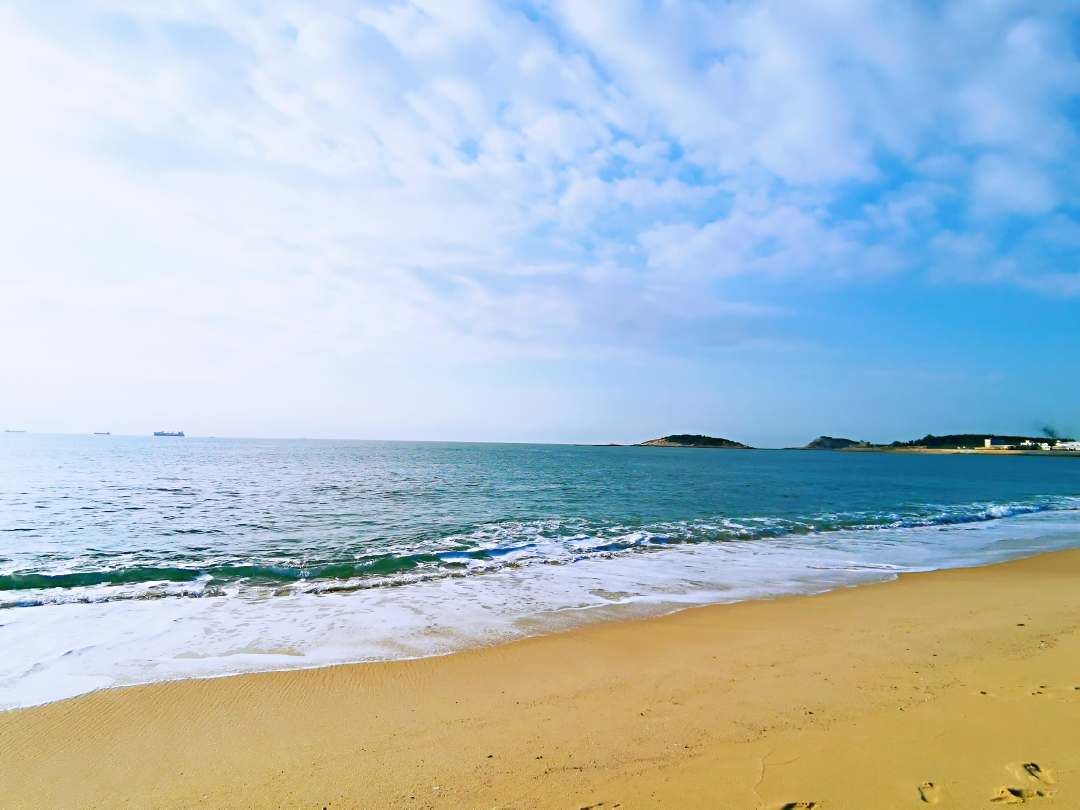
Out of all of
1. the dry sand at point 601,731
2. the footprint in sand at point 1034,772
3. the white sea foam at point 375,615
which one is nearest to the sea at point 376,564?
the white sea foam at point 375,615

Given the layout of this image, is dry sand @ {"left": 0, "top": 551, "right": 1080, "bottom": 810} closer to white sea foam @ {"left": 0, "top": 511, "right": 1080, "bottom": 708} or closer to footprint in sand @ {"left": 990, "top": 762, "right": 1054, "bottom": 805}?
footprint in sand @ {"left": 990, "top": 762, "right": 1054, "bottom": 805}

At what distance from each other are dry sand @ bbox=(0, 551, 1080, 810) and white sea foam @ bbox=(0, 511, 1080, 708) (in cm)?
71

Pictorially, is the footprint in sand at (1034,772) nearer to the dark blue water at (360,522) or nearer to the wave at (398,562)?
the wave at (398,562)

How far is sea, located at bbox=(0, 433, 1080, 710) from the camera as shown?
23.0ft

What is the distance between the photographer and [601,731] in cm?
452

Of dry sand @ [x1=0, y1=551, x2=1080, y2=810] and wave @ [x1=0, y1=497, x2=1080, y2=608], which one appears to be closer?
dry sand @ [x1=0, y1=551, x2=1080, y2=810]

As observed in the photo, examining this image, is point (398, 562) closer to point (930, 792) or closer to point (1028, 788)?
point (930, 792)

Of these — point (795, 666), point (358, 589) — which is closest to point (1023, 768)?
point (795, 666)

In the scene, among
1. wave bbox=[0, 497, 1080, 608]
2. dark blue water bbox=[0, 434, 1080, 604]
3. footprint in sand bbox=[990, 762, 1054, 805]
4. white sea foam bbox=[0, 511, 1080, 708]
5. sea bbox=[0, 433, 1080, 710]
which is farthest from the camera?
dark blue water bbox=[0, 434, 1080, 604]

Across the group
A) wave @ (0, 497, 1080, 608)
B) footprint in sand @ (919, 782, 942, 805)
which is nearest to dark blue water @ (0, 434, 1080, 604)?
wave @ (0, 497, 1080, 608)

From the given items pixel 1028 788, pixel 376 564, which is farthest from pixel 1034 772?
pixel 376 564

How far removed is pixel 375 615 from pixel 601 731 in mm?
5225

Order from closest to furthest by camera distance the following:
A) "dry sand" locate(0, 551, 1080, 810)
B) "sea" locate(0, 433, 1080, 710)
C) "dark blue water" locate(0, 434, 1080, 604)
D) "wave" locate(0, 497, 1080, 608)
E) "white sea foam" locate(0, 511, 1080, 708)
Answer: "dry sand" locate(0, 551, 1080, 810) → "white sea foam" locate(0, 511, 1080, 708) → "sea" locate(0, 433, 1080, 710) → "wave" locate(0, 497, 1080, 608) → "dark blue water" locate(0, 434, 1080, 604)

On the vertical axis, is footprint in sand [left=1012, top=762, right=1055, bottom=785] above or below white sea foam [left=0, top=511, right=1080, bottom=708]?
above
